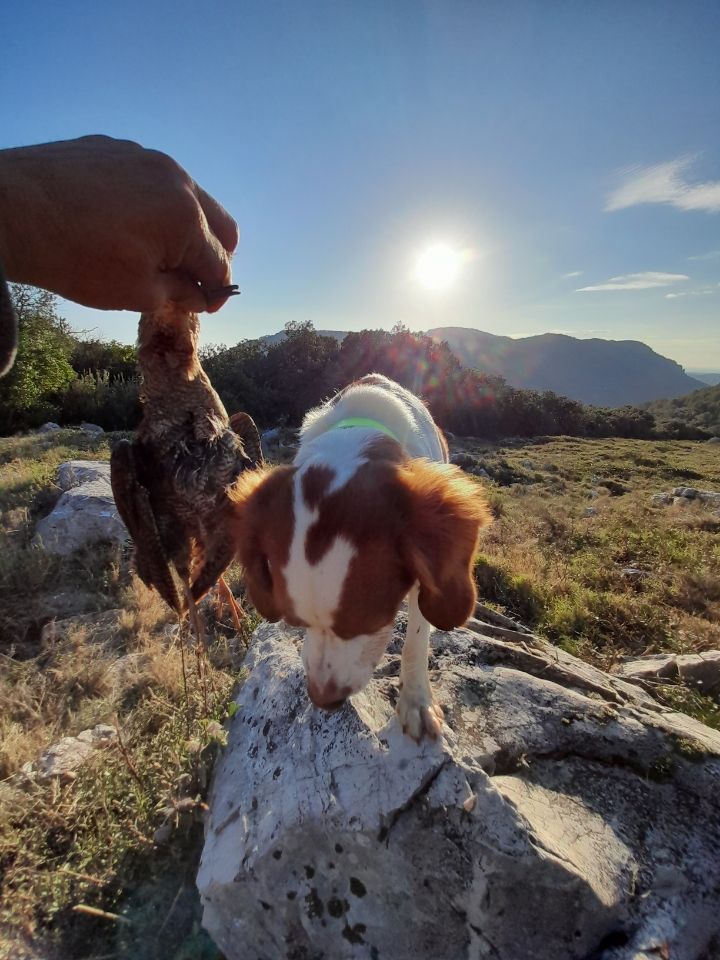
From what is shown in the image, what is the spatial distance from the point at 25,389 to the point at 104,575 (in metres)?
13.8

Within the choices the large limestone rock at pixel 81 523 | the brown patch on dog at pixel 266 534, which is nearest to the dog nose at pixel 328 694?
the brown patch on dog at pixel 266 534

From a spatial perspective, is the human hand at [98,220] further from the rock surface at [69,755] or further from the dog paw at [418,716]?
the rock surface at [69,755]

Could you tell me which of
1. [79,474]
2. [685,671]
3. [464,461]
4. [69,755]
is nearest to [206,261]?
[69,755]

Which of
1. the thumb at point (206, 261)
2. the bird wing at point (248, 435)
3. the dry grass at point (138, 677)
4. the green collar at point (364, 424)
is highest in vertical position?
the thumb at point (206, 261)

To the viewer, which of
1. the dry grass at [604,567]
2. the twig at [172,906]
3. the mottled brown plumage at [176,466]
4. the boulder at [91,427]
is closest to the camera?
the twig at [172,906]

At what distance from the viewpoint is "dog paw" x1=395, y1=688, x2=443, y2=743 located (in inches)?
89.4

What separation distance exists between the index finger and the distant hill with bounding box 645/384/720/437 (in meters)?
40.1

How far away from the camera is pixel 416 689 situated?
2.36 meters

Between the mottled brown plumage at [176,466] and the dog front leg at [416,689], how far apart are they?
1022 mm

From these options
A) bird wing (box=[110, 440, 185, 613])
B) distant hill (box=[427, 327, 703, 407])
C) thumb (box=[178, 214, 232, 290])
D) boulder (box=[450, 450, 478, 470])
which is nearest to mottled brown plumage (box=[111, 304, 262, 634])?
bird wing (box=[110, 440, 185, 613])

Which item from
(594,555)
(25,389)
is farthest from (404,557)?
(25,389)

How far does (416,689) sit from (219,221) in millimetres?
2195

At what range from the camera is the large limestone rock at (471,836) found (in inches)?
70.1

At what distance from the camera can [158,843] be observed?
99.3 inches
